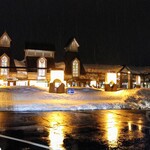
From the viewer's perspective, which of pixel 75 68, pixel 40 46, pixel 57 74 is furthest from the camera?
pixel 75 68

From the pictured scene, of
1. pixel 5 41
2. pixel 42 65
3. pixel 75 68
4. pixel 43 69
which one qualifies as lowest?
pixel 43 69

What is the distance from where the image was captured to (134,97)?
21344 mm

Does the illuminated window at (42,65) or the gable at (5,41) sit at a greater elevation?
the gable at (5,41)

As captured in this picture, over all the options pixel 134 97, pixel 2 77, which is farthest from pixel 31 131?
pixel 2 77

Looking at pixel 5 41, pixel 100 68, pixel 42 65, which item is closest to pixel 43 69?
pixel 42 65

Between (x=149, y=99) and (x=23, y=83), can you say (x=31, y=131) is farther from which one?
(x=23, y=83)

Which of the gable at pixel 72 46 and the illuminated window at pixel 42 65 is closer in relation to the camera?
the illuminated window at pixel 42 65

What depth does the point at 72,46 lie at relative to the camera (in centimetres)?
5634

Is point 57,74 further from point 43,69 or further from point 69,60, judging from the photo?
point 69,60

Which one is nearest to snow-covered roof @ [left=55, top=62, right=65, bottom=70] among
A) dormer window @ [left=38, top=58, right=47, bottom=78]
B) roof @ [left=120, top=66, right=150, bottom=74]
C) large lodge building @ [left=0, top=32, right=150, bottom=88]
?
large lodge building @ [left=0, top=32, right=150, bottom=88]

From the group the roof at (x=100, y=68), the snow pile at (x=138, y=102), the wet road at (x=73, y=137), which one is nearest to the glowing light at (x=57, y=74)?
the snow pile at (x=138, y=102)

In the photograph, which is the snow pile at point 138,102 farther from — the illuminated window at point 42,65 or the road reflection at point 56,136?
the illuminated window at point 42,65

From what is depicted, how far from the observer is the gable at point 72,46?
5592 centimetres

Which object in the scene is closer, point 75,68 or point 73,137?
point 73,137
